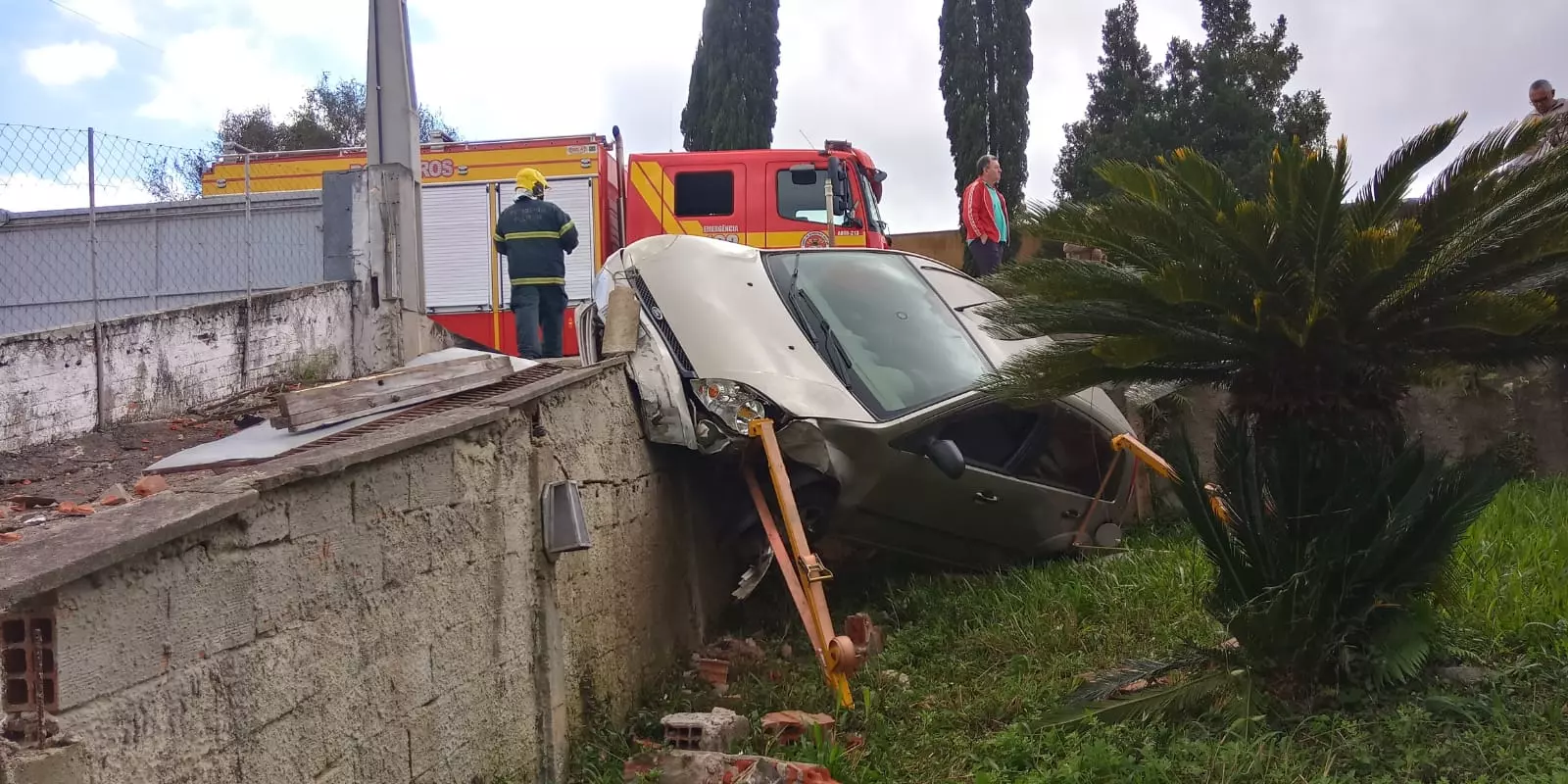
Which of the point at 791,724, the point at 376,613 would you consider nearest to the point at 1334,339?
the point at 791,724

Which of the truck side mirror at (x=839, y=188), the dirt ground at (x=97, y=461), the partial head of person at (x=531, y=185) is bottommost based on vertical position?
the dirt ground at (x=97, y=461)

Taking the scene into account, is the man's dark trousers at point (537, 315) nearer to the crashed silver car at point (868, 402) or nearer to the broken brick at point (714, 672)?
the crashed silver car at point (868, 402)

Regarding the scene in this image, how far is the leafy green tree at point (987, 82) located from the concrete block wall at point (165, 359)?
21.2 metres

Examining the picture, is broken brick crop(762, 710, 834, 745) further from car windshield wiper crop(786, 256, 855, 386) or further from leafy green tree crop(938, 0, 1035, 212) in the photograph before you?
leafy green tree crop(938, 0, 1035, 212)

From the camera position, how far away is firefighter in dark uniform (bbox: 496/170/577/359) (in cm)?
954

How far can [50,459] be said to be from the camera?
579 cm

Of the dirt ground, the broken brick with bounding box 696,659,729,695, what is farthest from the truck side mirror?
the broken brick with bounding box 696,659,729,695

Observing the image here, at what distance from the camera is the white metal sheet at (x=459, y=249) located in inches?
536

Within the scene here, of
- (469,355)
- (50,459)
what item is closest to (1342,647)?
(469,355)

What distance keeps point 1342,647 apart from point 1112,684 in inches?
34.5

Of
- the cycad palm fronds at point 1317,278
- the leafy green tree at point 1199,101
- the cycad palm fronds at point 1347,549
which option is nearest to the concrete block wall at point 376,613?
the cycad palm fronds at point 1317,278

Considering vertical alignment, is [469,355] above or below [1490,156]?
below

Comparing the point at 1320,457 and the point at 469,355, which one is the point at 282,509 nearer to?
the point at 469,355

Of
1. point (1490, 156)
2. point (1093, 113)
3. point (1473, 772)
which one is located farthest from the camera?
point (1093, 113)
